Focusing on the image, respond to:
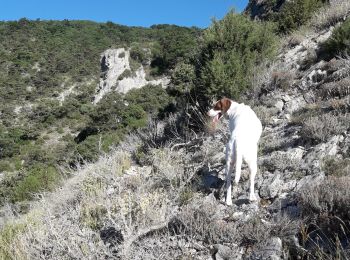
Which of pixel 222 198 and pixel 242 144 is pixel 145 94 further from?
pixel 242 144

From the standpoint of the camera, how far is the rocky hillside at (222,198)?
395cm

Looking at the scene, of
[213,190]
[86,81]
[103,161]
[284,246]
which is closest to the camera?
[284,246]

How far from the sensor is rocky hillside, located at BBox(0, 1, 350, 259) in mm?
3947

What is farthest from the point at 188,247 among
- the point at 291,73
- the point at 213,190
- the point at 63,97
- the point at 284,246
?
the point at 63,97

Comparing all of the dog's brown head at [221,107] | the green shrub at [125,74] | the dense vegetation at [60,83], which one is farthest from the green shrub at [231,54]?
the green shrub at [125,74]

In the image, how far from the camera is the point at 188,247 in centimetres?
414

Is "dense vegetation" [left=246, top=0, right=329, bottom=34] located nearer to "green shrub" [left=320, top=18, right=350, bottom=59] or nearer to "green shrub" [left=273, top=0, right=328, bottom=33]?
"green shrub" [left=273, top=0, right=328, bottom=33]

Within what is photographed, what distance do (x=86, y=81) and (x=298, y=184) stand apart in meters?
60.5

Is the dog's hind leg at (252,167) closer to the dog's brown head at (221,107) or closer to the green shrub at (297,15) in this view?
the dog's brown head at (221,107)

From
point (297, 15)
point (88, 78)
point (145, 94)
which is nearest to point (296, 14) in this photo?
point (297, 15)

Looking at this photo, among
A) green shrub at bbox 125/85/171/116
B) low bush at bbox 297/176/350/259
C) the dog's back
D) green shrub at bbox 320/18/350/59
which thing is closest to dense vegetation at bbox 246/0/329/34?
green shrub at bbox 320/18/350/59

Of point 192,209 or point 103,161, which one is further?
point 103,161

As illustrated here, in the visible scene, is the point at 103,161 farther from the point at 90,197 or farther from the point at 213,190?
the point at 213,190

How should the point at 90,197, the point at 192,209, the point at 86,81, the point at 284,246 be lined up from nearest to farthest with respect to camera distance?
the point at 284,246 < the point at 192,209 < the point at 90,197 < the point at 86,81
